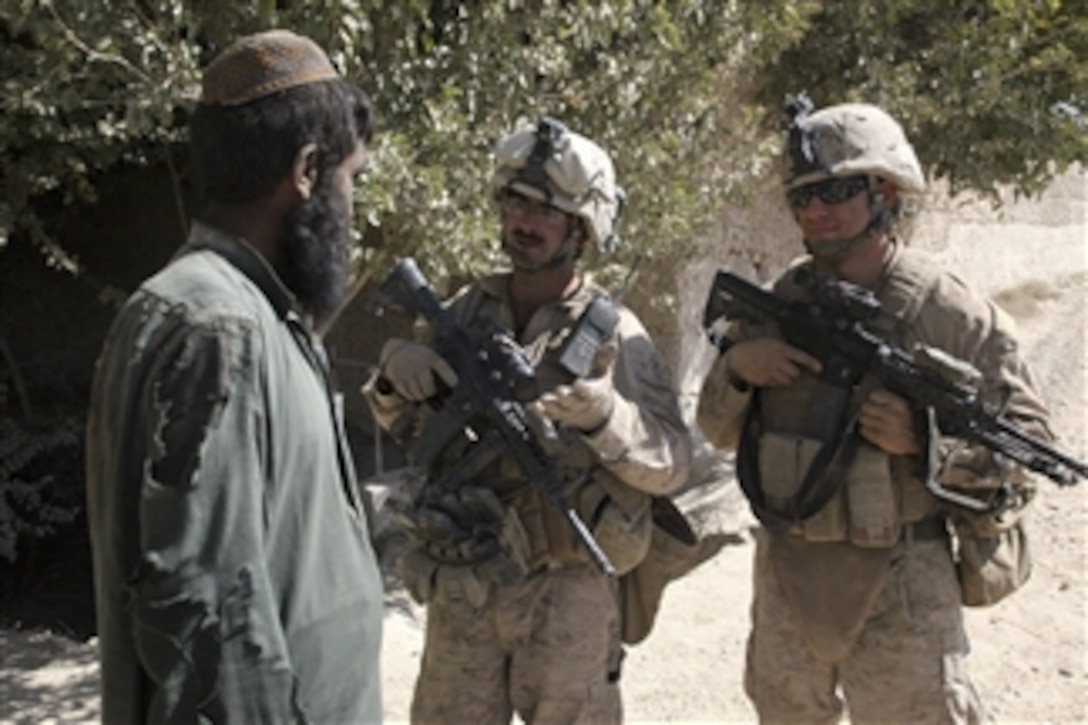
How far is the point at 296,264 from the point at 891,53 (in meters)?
6.08

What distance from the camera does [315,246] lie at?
5.83 ft

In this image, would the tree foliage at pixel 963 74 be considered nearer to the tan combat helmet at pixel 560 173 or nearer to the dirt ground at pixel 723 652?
the dirt ground at pixel 723 652

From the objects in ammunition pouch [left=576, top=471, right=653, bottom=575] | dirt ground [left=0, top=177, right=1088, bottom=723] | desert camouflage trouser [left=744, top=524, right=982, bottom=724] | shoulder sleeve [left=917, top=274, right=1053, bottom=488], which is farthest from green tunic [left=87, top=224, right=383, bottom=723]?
dirt ground [left=0, top=177, right=1088, bottom=723]

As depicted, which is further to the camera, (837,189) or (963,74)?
(963,74)

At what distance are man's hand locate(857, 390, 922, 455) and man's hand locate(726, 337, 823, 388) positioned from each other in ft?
0.57

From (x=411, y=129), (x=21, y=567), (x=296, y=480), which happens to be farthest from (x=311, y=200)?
Answer: (x=21, y=567)

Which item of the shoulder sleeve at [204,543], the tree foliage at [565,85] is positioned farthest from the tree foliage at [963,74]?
the shoulder sleeve at [204,543]

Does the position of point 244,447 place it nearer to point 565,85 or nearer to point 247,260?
point 247,260

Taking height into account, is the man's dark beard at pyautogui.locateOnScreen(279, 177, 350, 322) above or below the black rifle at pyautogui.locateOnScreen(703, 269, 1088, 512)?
above

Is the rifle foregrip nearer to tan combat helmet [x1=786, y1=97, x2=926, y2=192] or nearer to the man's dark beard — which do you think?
tan combat helmet [x1=786, y1=97, x2=926, y2=192]

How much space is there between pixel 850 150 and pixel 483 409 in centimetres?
114

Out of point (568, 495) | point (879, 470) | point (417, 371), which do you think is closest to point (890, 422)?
Result: point (879, 470)

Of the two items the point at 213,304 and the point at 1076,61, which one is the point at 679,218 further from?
the point at 213,304

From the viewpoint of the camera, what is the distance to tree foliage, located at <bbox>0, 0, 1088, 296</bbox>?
4.04 metres
